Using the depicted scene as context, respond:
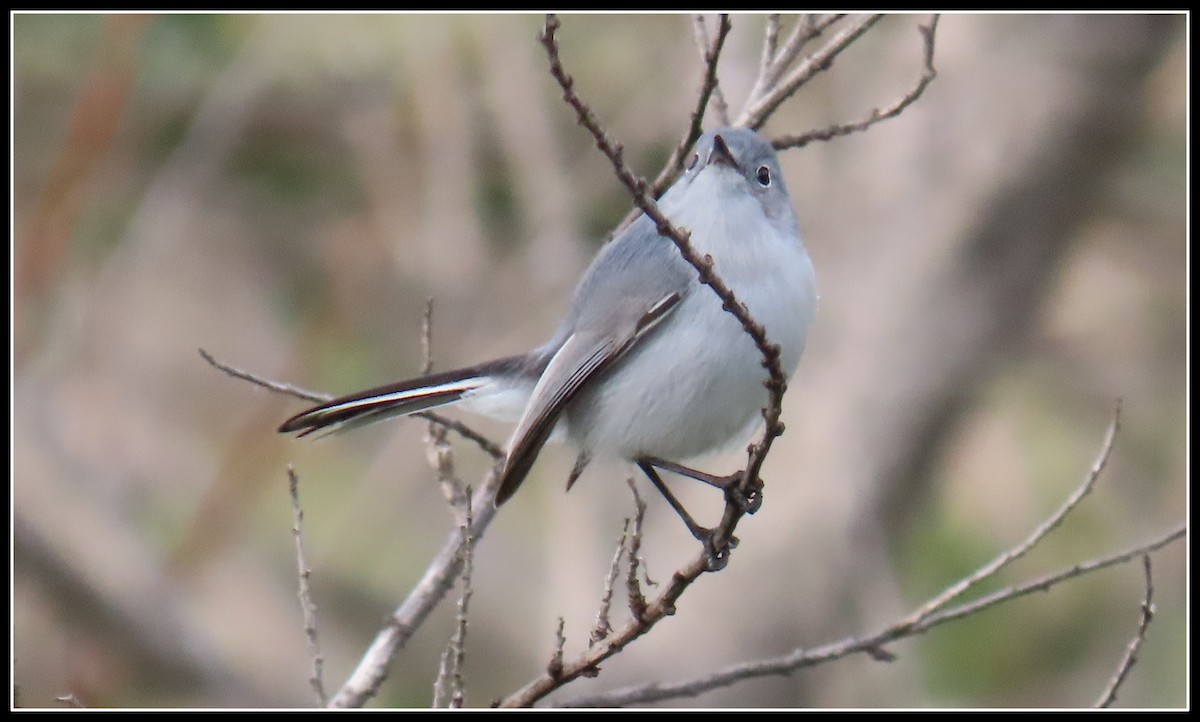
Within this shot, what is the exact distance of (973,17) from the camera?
6168mm

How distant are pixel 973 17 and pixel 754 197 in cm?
379

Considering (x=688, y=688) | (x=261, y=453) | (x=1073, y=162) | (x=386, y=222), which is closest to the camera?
(x=688, y=688)

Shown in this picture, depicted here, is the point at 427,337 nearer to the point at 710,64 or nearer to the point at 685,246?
the point at 710,64

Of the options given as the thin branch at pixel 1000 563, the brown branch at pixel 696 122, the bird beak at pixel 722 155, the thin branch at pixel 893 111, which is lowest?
the thin branch at pixel 1000 563

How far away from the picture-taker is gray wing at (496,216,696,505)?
271 cm

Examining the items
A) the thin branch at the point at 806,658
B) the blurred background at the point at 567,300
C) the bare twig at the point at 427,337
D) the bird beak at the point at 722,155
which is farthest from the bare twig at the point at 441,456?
the blurred background at the point at 567,300

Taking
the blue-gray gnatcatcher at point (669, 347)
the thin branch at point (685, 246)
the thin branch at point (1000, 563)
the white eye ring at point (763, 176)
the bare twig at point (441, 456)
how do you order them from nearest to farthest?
the thin branch at point (685, 246) < the thin branch at point (1000, 563) < the blue-gray gnatcatcher at point (669, 347) < the bare twig at point (441, 456) < the white eye ring at point (763, 176)

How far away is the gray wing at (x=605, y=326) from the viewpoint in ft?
8.90

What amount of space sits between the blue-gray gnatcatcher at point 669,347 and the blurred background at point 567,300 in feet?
8.17

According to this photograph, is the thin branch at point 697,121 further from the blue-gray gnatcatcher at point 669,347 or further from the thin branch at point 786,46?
the thin branch at point 786,46

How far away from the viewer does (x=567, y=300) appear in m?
5.59

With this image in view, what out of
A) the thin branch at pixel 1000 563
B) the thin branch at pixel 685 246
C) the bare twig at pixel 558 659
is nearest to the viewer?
the thin branch at pixel 685 246

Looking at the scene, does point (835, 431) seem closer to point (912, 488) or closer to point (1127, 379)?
point (912, 488)

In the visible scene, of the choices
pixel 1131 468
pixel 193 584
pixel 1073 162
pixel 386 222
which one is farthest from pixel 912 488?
pixel 193 584
